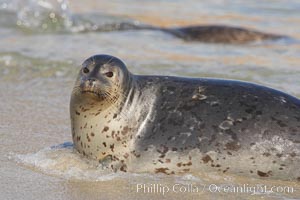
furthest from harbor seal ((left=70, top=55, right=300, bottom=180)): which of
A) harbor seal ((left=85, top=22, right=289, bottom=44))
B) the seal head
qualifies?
harbor seal ((left=85, top=22, right=289, bottom=44))

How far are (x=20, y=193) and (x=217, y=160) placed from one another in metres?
1.14

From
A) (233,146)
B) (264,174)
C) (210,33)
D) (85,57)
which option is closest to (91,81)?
(233,146)

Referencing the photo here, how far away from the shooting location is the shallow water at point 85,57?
4785mm

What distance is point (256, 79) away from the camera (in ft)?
26.7

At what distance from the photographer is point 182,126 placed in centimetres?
509

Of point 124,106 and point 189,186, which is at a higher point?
point 124,106

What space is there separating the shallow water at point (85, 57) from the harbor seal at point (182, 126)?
97mm

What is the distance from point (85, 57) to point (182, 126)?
4320 millimetres

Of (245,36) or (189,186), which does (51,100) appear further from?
(245,36)

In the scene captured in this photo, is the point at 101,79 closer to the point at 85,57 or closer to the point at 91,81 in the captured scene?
the point at 91,81

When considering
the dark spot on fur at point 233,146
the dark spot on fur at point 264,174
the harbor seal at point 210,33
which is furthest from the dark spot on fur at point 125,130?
the harbor seal at point 210,33

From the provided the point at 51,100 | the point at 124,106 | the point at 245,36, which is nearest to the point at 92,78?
the point at 124,106

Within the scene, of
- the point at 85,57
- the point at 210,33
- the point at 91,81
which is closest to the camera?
Answer: the point at 91,81

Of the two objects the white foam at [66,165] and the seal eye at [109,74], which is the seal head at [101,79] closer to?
the seal eye at [109,74]
